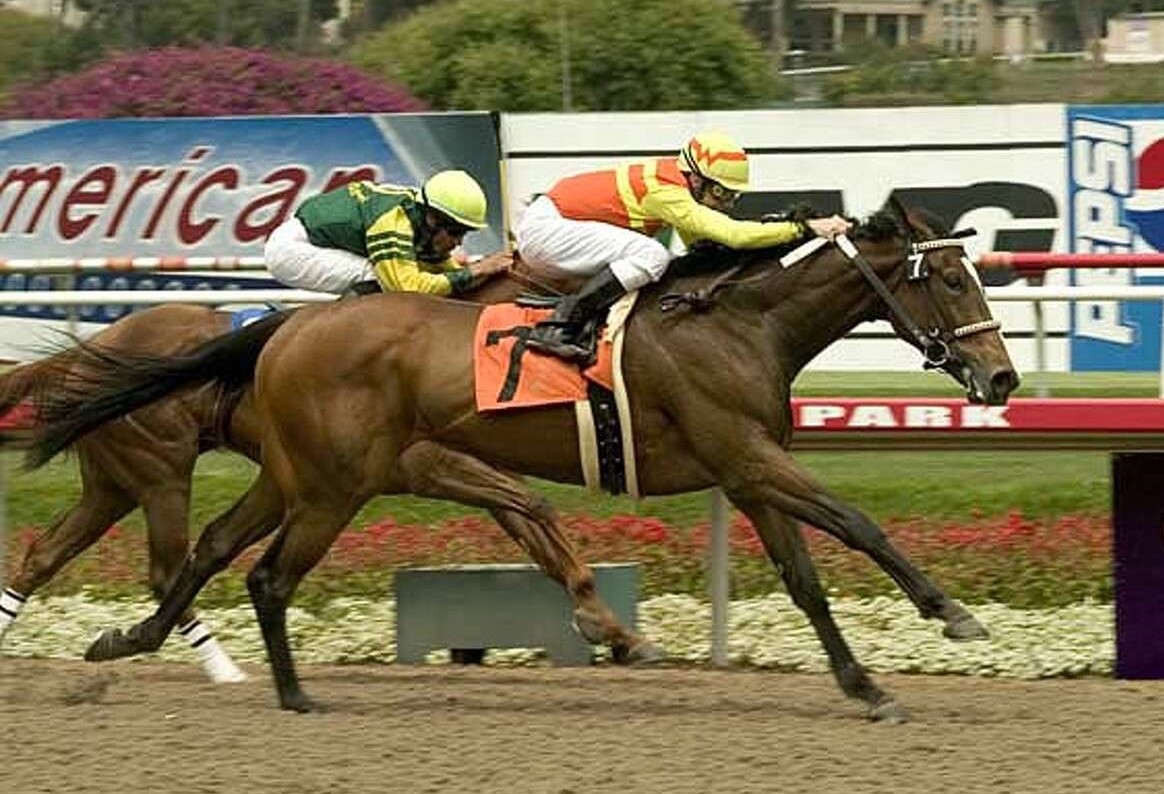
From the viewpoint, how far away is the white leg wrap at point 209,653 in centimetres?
804

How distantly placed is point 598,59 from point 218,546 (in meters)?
16.2

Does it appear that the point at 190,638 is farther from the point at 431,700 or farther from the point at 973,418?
the point at 973,418

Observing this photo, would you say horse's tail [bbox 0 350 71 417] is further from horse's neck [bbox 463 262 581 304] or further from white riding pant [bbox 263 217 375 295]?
horse's neck [bbox 463 262 581 304]

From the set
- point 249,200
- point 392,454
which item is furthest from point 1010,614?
point 249,200

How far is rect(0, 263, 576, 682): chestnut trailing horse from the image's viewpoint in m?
7.98

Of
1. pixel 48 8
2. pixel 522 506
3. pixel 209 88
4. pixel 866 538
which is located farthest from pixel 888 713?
pixel 48 8

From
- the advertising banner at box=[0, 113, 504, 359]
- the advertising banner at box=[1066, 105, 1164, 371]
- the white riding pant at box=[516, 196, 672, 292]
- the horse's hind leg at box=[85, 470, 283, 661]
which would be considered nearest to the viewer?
the white riding pant at box=[516, 196, 672, 292]

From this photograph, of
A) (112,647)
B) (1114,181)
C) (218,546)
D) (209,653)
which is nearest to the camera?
(218,546)

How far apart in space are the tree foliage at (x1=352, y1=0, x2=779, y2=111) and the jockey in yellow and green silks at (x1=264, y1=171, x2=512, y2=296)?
14.9m

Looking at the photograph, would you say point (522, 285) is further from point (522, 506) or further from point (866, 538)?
point (866, 538)

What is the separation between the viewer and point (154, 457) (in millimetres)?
8008

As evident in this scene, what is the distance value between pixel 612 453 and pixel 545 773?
131 cm

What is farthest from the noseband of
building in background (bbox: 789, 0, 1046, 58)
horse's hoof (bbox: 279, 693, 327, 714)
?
building in background (bbox: 789, 0, 1046, 58)

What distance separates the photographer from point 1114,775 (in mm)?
6145
